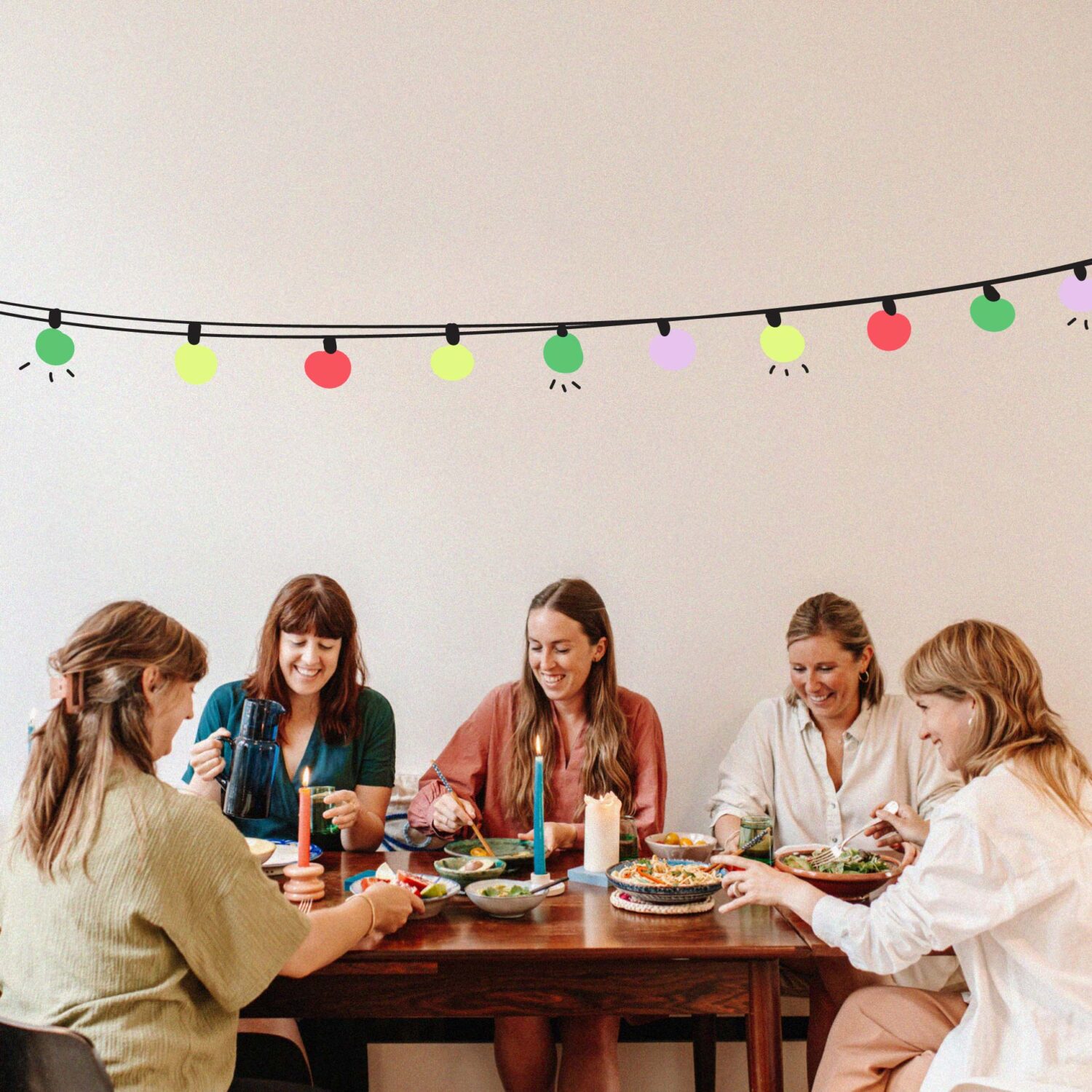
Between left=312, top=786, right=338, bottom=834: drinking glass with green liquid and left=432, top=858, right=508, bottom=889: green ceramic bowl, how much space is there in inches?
Answer: 11.8

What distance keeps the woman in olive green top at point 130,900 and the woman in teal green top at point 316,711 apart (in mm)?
866

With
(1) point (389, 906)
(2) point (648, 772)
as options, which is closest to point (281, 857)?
(1) point (389, 906)

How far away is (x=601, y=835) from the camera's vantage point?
203cm

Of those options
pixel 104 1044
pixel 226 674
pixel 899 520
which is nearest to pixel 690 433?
pixel 899 520

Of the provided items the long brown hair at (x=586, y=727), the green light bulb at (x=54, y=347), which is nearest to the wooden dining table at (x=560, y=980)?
the long brown hair at (x=586, y=727)

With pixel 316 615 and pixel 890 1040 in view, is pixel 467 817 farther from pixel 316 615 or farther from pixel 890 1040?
pixel 890 1040

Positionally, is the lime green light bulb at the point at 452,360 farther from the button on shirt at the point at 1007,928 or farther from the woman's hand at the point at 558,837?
the button on shirt at the point at 1007,928

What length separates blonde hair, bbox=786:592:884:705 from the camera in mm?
2604

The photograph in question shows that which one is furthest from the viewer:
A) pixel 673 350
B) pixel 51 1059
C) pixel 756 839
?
pixel 673 350

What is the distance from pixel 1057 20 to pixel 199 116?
2.58 meters

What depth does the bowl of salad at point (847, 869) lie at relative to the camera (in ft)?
6.29

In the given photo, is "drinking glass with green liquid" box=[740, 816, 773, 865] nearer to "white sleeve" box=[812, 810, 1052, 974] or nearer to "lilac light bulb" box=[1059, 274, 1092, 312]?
"white sleeve" box=[812, 810, 1052, 974]

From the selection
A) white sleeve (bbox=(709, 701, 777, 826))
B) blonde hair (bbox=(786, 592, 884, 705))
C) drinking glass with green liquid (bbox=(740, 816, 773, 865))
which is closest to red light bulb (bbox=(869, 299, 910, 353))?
blonde hair (bbox=(786, 592, 884, 705))

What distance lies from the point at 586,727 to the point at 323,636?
0.68 meters
